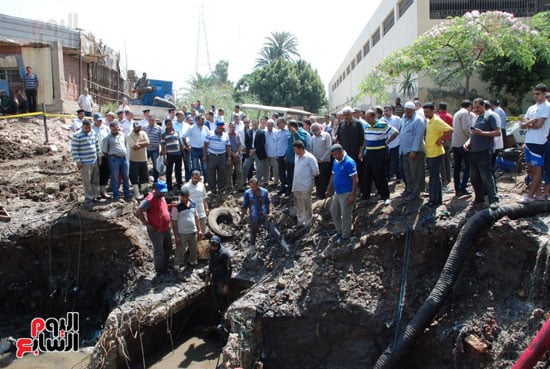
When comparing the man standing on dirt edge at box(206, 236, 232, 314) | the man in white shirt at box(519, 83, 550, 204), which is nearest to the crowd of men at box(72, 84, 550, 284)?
the man in white shirt at box(519, 83, 550, 204)

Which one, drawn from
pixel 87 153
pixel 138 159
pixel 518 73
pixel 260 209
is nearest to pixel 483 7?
pixel 518 73

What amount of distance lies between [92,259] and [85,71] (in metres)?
13.2

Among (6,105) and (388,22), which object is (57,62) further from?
(388,22)

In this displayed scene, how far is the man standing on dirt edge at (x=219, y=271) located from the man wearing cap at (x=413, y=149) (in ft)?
13.4

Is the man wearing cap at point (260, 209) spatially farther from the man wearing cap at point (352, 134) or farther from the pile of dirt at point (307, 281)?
the man wearing cap at point (352, 134)

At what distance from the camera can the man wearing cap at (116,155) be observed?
10.8 m

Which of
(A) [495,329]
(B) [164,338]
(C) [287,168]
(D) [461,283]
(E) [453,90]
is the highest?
Result: (E) [453,90]

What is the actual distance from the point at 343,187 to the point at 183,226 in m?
3.81

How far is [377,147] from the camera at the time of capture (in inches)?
354

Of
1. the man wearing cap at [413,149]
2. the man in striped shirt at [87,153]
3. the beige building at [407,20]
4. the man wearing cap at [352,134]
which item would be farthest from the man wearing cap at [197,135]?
the beige building at [407,20]

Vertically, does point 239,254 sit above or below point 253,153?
below

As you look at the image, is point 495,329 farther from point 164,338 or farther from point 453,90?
point 453,90

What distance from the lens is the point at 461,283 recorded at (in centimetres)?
772

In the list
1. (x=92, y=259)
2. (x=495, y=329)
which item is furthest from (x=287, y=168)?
(x=495, y=329)
